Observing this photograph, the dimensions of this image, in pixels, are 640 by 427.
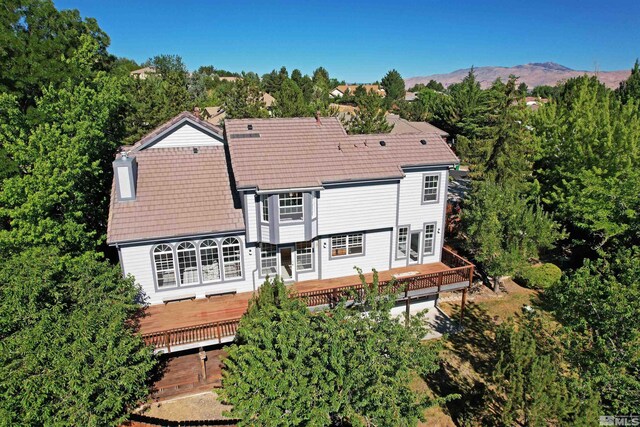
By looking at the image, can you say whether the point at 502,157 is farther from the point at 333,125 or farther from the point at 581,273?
the point at 581,273

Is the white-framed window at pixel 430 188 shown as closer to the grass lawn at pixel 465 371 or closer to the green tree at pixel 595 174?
the grass lawn at pixel 465 371

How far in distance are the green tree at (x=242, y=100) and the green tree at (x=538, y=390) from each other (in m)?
34.9

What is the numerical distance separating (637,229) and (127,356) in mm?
26499

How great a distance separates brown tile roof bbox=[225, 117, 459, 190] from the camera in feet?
56.7

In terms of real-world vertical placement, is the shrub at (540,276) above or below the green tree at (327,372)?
below

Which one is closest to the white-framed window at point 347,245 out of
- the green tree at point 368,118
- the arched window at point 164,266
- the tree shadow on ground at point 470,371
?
the tree shadow on ground at point 470,371

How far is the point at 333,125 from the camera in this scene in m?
20.7

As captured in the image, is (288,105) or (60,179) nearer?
(60,179)

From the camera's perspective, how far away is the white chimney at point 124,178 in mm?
17016

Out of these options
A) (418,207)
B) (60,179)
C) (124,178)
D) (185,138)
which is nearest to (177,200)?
(124,178)

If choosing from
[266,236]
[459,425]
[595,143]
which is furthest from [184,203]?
[595,143]

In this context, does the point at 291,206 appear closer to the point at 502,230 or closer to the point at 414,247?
the point at 414,247

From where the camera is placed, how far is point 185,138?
72.6ft

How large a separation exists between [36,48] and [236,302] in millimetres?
18220
